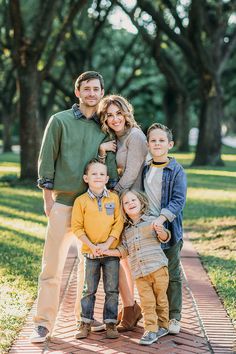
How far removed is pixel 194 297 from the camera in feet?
21.9

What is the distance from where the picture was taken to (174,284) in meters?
5.53

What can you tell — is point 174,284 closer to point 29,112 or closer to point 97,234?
point 97,234

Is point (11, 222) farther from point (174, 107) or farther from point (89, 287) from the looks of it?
point (174, 107)

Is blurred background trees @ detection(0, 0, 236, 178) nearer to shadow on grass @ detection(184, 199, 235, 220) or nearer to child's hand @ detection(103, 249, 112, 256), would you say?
shadow on grass @ detection(184, 199, 235, 220)

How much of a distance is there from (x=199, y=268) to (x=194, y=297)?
1.47 meters

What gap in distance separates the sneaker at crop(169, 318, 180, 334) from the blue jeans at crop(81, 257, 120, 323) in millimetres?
435

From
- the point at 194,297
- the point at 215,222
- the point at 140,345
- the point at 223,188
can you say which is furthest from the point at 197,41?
the point at 140,345

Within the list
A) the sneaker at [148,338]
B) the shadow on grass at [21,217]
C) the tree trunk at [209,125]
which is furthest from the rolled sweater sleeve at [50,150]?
the tree trunk at [209,125]

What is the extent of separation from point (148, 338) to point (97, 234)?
0.84 metres

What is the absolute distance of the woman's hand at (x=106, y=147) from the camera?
5.31 meters

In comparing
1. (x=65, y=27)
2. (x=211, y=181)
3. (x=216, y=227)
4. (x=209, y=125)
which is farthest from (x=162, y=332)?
(x=209, y=125)

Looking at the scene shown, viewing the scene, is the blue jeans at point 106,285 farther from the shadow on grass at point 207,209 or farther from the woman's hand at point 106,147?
the shadow on grass at point 207,209

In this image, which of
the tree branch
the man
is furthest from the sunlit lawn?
the tree branch

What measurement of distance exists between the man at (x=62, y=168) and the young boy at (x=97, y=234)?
0.46 feet
